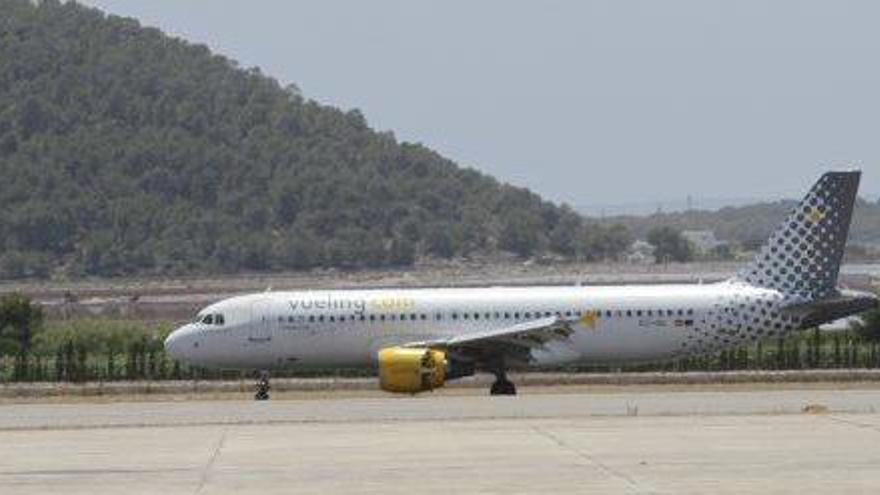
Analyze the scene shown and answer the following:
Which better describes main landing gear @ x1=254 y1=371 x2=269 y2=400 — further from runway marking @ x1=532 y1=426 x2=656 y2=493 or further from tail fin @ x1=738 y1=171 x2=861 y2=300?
runway marking @ x1=532 y1=426 x2=656 y2=493

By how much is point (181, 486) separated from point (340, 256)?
164 metres

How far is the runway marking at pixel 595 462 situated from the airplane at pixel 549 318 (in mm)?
16514

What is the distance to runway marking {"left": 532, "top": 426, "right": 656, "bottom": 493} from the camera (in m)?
24.5

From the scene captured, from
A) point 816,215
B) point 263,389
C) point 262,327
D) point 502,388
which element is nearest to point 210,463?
point 263,389

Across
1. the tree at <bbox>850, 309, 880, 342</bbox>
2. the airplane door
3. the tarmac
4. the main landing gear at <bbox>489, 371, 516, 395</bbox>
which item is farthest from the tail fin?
the tree at <bbox>850, 309, 880, 342</bbox>

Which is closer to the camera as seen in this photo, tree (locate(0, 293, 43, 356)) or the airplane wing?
the airplane wing

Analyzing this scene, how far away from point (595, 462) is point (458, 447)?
2.95 meters

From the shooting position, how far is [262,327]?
50312 millimetres

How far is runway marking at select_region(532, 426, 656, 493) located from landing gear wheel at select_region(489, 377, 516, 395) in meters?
15.5

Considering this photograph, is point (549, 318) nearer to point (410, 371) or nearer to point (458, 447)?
point (410, 371)

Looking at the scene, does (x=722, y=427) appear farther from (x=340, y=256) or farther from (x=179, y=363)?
(x=340, y=256)

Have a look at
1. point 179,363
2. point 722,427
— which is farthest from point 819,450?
point 179,363

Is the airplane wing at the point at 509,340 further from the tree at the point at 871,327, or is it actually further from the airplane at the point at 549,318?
the tree at the point at 871,327

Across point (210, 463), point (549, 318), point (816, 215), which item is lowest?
point (210, 463)
